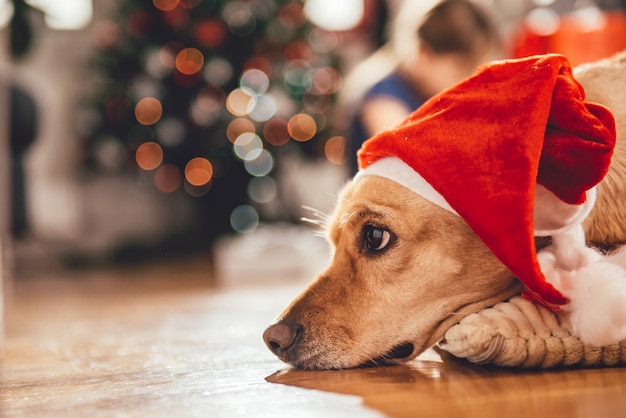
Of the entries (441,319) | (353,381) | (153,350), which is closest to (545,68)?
(441,319)

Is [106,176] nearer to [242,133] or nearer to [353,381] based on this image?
[242,133]

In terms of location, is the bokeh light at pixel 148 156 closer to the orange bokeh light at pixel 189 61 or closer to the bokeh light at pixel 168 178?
the bokeh light at pixel 168 178

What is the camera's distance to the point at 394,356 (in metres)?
1.35

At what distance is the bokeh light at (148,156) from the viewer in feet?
17.2

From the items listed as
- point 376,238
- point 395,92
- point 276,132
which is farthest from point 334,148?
Answer: point 376,238

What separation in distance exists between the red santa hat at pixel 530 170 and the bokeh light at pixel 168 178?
4.21 m

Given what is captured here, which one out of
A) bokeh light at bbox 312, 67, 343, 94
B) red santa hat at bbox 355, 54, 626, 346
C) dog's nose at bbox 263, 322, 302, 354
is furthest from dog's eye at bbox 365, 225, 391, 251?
bokeh light at bbox 312, 67, 343, 94

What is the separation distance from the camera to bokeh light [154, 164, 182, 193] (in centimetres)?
536

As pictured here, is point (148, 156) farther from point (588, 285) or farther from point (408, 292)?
point (588, 285)

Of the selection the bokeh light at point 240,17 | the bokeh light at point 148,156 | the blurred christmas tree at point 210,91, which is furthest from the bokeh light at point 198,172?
the bokeh light at point 240,17

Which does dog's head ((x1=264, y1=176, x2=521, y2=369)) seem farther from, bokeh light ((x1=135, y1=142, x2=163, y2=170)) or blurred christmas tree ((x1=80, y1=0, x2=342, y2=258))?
bokeh light ((x1=135, y1=142, x2=163, y2=170))

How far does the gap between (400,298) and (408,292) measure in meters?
0.02

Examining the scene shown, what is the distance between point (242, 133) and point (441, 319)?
4.02 meters

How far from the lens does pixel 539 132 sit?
118 cm
